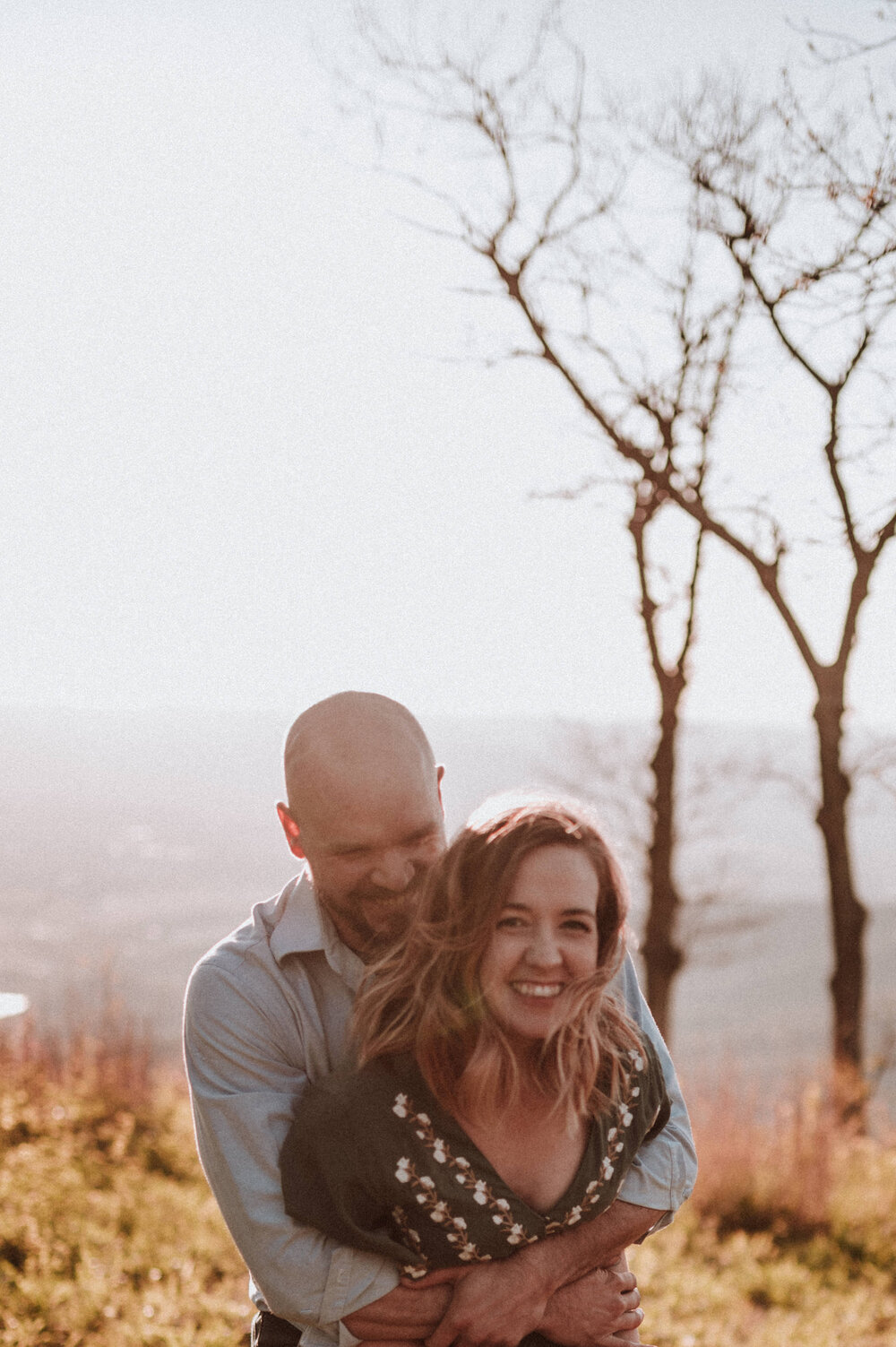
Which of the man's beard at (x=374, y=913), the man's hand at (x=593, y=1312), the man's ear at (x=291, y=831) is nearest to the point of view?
the man's hand at (x=593, y=1312)

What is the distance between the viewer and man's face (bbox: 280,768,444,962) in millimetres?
2412

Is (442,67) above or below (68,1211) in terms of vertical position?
above

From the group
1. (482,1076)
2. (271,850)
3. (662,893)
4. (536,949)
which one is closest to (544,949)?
(536,949)

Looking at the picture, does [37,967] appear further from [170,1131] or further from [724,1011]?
[170,1131]

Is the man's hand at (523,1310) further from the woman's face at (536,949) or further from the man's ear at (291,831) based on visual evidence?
the man's ear at (291,831)

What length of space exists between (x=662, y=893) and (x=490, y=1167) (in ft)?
17.7

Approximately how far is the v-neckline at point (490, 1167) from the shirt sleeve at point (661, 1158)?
19 cm

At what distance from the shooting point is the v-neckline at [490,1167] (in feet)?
6.72

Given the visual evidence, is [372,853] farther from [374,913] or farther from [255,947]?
[255,947]

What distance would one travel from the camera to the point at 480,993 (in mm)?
2102

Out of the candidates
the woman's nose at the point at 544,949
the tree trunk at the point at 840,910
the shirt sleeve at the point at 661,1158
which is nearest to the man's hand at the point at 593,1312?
the shirt sleeve at the point at 661,1158

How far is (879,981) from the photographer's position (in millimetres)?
19938

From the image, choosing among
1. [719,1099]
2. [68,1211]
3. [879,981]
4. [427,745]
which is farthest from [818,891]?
[427,745]

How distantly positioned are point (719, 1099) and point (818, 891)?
27284mm
